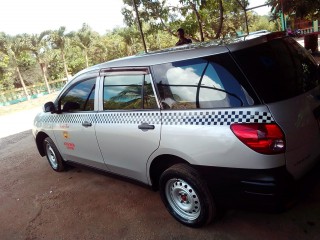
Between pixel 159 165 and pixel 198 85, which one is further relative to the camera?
pixel 159 165

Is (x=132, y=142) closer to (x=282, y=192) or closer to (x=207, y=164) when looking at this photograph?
(x=207, y=164)

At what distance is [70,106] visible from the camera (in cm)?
429

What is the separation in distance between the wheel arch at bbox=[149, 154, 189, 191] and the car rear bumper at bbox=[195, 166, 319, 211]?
0.40m

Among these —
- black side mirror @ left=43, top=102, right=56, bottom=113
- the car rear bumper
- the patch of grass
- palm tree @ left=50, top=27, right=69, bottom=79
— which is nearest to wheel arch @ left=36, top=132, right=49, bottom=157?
black side mirror @ left=43, top=102, right=56, bottom=113

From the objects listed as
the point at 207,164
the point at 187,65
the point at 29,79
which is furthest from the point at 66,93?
the point at 29,79

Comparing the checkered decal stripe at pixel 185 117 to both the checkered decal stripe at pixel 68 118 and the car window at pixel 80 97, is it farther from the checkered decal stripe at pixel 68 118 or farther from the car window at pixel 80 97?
the car window at pixel 80 97

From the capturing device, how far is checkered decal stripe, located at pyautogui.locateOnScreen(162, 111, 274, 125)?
2309mm

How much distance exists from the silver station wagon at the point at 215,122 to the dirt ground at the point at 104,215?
0.94 feet

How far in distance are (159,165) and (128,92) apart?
2.77ft

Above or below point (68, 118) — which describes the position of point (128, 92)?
above

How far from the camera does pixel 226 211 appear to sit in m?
3.14

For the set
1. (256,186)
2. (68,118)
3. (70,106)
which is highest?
(70,106)

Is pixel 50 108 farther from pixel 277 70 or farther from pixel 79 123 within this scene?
pixel 277 70

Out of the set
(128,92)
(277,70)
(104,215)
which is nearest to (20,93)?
(104,215)
